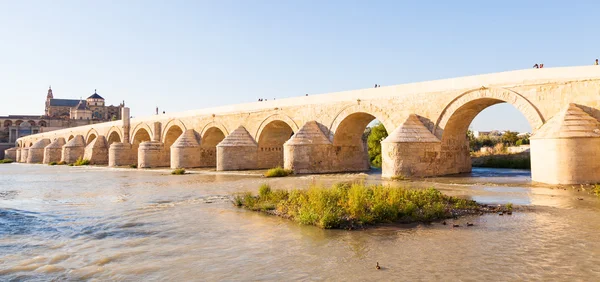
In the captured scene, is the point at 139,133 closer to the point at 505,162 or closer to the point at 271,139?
the point at 271,139

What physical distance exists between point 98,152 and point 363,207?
1208 inches

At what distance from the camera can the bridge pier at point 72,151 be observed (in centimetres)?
3397

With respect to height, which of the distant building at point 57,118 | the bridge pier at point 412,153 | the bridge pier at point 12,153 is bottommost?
the bridge pier at point 412,153

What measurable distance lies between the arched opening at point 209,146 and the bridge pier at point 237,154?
12.9 feet

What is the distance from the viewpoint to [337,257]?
13.6 feet

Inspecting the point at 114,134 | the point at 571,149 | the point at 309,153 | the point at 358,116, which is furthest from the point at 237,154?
the point at 114,134

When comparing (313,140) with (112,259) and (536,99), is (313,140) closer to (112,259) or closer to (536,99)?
(536,99)

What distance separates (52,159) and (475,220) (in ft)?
129

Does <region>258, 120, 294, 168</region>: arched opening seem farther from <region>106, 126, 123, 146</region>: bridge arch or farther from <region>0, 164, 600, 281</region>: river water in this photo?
<region>106, 126, 123, 146</region>: bridge arch

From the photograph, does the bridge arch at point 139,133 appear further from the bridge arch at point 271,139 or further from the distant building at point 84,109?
the distant building at point 84,109

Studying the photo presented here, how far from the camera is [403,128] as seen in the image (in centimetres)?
1342

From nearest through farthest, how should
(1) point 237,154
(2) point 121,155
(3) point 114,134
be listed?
(1) point 237,154, (2) point 121,155, (3) point 114,134

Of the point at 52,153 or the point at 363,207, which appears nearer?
the point at 363,207

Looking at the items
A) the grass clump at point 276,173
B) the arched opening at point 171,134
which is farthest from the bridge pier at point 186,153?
the grass clump at point 276,173
